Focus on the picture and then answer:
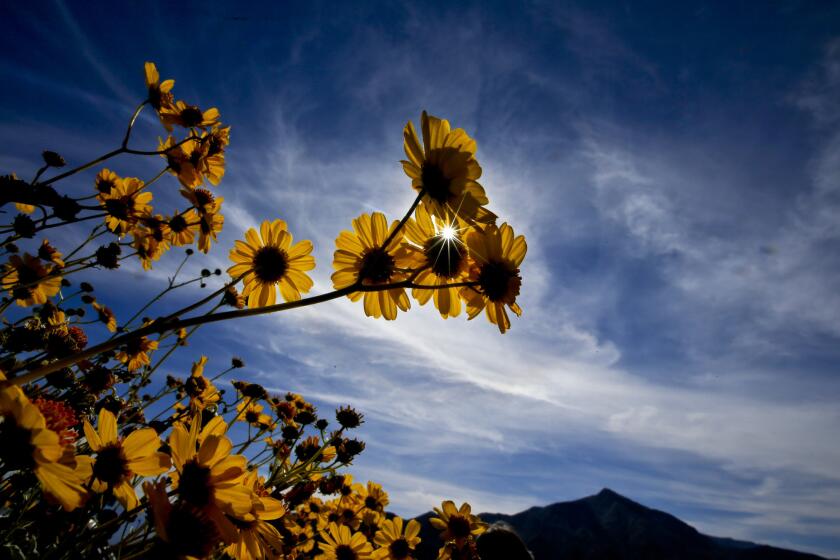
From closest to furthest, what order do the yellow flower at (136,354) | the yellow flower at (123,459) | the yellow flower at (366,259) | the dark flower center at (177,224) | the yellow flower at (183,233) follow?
the yellow flower at (123,459), the yellow flower at (366,259), the dark flower center at (177,224), the yellow flower at (183,233), the yellow flower at (136,354)

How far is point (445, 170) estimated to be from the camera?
133cm

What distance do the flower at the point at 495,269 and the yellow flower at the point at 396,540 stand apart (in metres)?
3.83

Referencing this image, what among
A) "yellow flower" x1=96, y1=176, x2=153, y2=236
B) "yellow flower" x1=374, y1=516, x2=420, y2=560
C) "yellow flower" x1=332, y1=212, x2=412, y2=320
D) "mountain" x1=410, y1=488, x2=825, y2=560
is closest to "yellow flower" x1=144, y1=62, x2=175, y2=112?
Result: "yellow flower" x1=96, y1=176, x2=153, y2=236

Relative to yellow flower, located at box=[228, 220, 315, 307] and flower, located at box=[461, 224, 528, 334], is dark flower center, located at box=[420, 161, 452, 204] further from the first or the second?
yellow flower, located at box=[228, 220, 315, 307]

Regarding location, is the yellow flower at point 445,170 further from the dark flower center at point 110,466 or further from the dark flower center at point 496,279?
the dark flower center at point 110,466

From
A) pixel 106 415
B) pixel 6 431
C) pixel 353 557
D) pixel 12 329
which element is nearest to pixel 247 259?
pixel 106 415

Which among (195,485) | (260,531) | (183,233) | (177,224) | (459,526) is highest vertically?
(183,233)

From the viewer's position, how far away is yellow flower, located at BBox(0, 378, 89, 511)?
81cm

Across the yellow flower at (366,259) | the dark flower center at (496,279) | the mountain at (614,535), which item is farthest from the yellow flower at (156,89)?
the mountain at (614,535)

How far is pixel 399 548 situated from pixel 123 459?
393 cm

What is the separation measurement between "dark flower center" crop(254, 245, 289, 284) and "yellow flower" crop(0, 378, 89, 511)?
96 centimetres

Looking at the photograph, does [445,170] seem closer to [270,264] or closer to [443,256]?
[443,256]

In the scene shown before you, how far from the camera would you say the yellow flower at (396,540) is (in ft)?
14.3

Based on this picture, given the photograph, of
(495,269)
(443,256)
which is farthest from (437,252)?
(495,269)
